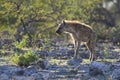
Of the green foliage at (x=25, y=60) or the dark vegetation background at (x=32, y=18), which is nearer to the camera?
the green foliage at (x=25, y=60)

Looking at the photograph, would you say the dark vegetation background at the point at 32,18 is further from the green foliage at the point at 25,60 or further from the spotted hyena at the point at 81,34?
the green foliage at the point at 25,60

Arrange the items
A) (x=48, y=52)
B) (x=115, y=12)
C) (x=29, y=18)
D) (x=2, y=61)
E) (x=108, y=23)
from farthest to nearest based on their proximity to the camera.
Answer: (x=115, y=12) → (x=108, y=23) → (x=29, y=18) → (x=48, y=52) → (x=2, y=61)

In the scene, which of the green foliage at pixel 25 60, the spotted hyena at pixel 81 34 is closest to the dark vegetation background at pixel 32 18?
the spotted hyena at pixel 81 34

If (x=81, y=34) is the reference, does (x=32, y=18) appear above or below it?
below

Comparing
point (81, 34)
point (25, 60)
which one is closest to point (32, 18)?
point (81, 34)

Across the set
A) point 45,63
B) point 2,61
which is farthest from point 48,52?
point 45,63

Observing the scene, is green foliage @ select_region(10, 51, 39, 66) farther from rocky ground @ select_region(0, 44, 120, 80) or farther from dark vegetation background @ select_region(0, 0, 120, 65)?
dark vegetation background @ select_region(0, 0, 120, 65)

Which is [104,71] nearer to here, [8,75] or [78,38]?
[8,75]

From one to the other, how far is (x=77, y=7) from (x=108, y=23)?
1566 cm

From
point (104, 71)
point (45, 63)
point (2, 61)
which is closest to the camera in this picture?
point (104, 71)

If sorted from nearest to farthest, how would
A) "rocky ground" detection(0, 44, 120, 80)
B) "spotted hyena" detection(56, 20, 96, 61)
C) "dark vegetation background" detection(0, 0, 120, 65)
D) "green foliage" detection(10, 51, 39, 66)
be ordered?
"rocky ground" detection(0, 44, 120, 80) < "green foliage" detection(10, 51, 39, 66) < "spotted hyena" detection(56, 20, 96, 61) < "dark vegetation background" detection(0, 0, 120, 65)

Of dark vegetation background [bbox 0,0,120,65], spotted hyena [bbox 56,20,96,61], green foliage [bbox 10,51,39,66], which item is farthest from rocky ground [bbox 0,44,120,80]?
dark vegetation background [bbox 0,0,120,65]

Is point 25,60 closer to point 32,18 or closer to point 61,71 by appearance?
point 61,71

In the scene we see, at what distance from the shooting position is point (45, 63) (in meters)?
16.3
